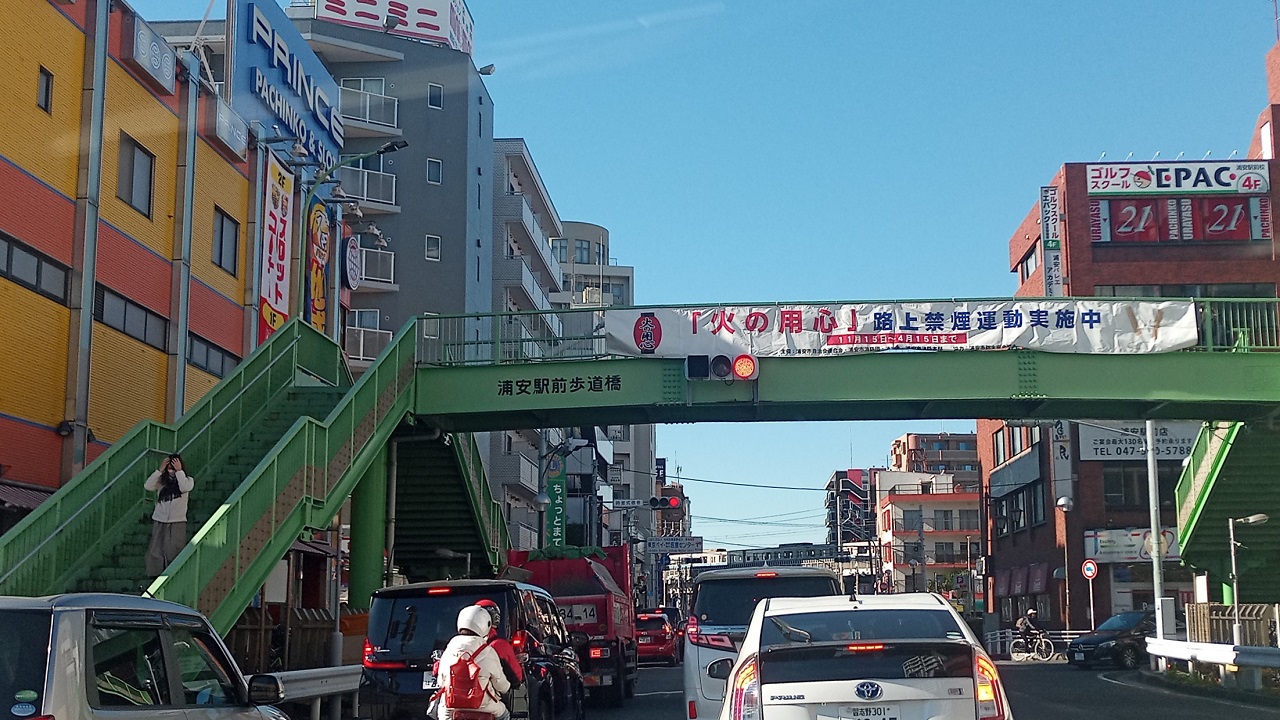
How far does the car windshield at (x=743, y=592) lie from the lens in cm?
1416

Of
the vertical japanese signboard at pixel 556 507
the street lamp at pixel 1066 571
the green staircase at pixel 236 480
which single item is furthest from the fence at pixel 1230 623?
the vertical japanese signboard at pixel 556 507

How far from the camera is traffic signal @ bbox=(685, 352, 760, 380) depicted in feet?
79.2

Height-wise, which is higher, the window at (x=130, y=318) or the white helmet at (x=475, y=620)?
the window at (x=130, y=318)

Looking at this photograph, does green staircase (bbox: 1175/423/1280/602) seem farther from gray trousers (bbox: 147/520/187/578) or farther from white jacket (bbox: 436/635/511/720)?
white jacket (bbox: 436/635/511/720)

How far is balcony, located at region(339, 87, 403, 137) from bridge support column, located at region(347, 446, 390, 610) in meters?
30.0

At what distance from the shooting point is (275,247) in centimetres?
3130

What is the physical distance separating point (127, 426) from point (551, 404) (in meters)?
7.39

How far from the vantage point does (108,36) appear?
75.7 ft

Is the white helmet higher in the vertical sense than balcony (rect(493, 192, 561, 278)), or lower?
lower

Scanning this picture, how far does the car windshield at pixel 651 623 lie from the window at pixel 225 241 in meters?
18.2

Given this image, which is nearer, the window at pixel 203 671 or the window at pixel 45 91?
the window at pixel 203 671

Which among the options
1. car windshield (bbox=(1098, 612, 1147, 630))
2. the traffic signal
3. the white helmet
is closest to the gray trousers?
the white helmet

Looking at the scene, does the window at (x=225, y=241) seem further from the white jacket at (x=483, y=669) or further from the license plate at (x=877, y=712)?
the license plate at (x=877, y=712)

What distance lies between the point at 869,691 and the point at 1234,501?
71.3 feet
